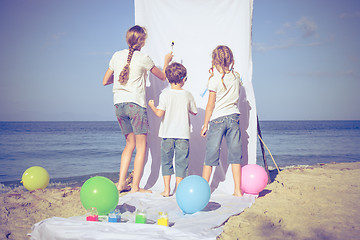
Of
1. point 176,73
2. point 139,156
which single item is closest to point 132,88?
point 176,73

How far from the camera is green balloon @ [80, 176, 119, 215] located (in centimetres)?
274

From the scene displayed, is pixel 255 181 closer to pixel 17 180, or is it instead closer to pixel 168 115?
pixel 168 115

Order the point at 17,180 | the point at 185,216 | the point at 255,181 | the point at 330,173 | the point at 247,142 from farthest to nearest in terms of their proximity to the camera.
Result: the point at 17,180 < the point at 330,173 < the point at 247,142 < the point at 255,181 < the point at 185,216

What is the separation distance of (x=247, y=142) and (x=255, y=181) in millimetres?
701

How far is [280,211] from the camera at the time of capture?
3.07 metres

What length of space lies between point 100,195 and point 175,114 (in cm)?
145

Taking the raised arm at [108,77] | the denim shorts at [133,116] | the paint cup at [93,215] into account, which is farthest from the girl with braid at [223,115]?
the paint cup at [93,215]

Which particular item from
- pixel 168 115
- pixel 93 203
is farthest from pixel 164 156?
pixel 93 203

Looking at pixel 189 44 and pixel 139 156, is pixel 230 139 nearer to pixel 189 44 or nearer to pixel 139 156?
pixel 139 156

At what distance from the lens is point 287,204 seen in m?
3.33

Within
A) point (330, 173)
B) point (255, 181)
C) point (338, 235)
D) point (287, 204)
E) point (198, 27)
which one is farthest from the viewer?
point (330, 173)

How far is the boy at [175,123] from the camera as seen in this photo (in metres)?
3.79

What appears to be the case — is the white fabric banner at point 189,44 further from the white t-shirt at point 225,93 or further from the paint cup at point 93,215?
the paint cup at point 93,215

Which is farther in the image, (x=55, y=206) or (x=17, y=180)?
(x=17, y=180)
